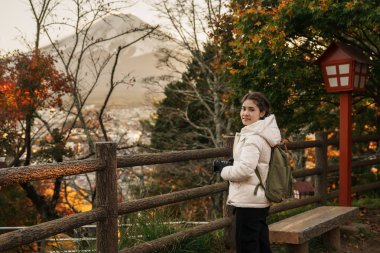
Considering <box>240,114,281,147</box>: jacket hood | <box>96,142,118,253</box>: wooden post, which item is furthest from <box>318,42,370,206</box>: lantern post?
<box>96,142,118,253</box>: wooden post

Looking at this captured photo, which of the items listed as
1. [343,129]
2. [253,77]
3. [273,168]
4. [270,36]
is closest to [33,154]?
[253,77]

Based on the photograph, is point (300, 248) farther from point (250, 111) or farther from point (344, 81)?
point (344, 81)

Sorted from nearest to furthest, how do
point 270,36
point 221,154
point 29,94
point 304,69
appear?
point 221,154, point 270,36, point 304,69, point 29,94

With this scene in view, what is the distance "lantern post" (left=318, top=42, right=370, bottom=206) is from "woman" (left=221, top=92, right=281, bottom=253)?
325cm

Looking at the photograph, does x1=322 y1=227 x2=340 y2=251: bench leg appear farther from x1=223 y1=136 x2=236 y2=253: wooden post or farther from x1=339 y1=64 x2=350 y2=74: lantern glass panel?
x1=339 y1=64 x2=350 y2=74: lantern glass panel

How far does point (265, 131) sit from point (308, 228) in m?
1.81

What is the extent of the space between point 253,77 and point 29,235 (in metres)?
6.85

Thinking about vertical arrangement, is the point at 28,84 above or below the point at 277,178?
above

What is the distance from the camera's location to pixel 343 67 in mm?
7234

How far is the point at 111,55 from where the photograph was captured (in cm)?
1593

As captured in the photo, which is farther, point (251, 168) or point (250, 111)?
point (250, 111)

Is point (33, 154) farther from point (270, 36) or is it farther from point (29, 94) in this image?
point (270, 36)

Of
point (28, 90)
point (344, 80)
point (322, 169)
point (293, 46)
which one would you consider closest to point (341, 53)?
point (344, 80)

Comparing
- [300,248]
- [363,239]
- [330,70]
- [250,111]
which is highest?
[330,70]
